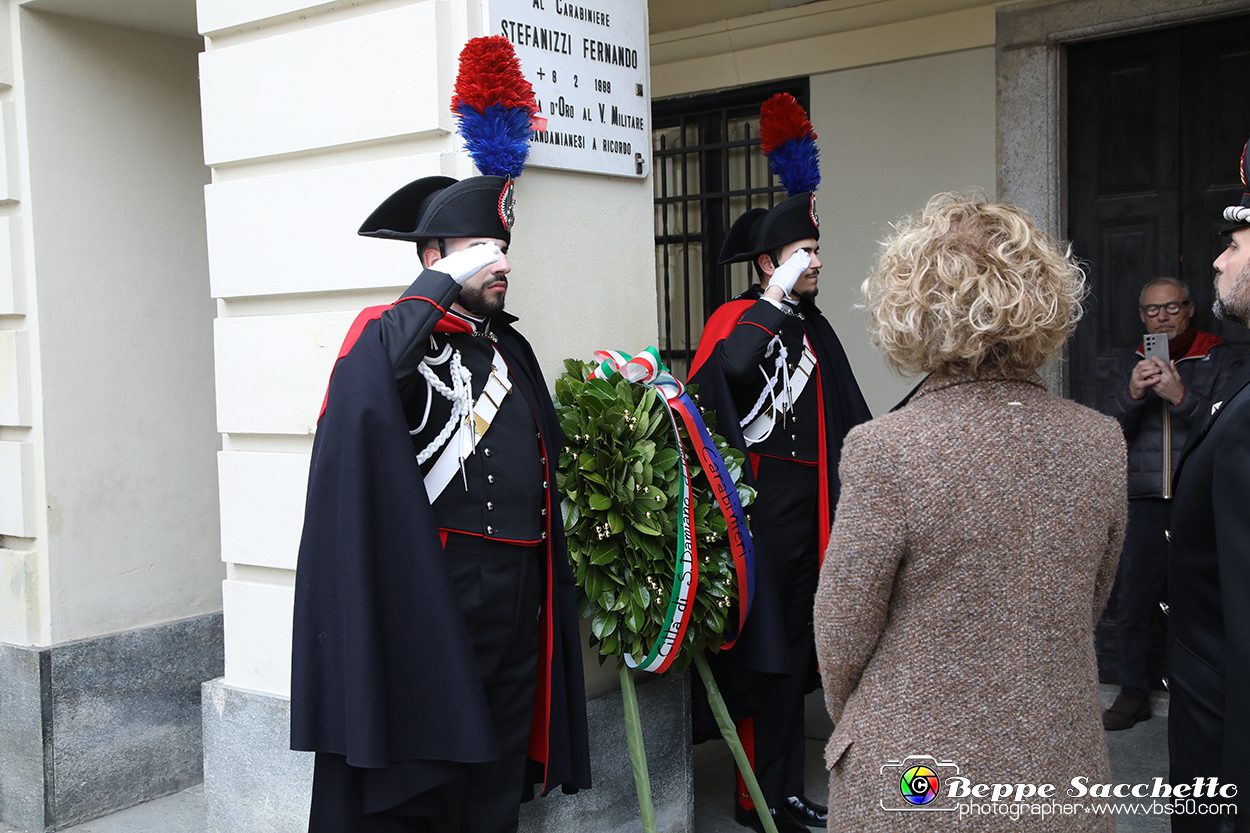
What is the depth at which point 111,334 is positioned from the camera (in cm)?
457

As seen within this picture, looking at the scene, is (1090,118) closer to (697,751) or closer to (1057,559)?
(697,751)

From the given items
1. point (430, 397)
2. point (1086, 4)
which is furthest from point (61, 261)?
point (1086, 4)

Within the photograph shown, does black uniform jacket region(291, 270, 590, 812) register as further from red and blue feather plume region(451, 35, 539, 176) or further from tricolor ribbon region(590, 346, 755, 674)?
tricolor ribbon region(590, 346, 755, 674)

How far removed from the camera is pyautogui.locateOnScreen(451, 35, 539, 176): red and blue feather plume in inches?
117

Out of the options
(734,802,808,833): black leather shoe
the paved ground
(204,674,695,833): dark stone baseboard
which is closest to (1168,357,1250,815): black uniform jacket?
(204,674,695,833): dark stone baseboard

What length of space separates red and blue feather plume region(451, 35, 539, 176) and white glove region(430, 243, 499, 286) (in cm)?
40

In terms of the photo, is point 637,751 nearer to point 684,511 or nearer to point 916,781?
point 684,511

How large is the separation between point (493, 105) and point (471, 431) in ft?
2.93

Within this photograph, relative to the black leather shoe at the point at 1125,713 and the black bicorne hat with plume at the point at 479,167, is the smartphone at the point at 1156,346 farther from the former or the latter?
the black bicorne hat with plume at the point at 479,167

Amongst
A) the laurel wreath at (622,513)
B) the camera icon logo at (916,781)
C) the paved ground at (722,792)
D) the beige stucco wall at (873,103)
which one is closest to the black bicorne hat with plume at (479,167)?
the laurel wreath at (622,513)

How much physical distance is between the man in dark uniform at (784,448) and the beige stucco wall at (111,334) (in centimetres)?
235

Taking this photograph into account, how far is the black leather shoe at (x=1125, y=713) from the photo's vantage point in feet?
16.4

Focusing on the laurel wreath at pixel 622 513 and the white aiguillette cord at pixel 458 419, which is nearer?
the white aiguillette cord at pixel 458 419

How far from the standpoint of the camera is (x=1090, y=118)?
17.5 ft
